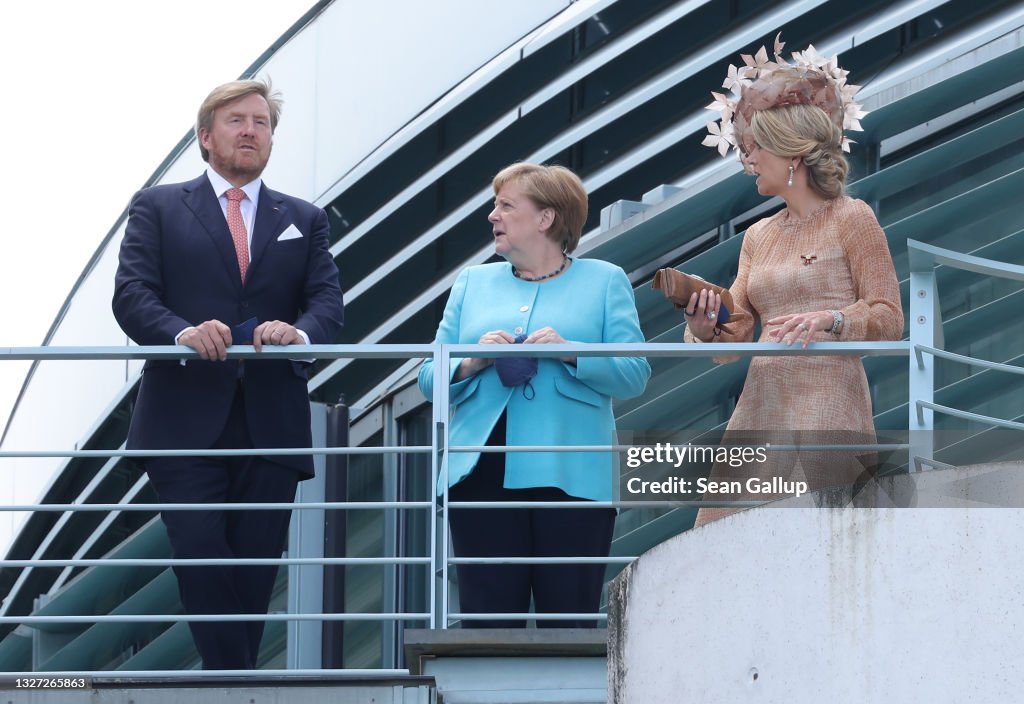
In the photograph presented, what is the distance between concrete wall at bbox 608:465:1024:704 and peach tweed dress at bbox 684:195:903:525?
2.16ft

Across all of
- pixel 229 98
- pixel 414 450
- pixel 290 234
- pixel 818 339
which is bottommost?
pixel 414 450

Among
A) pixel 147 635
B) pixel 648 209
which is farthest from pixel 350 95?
pixel 147 635

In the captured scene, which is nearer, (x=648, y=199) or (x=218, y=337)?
(x=218, y=337)

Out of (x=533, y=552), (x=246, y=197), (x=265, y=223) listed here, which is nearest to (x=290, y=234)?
(x=265, y=223)

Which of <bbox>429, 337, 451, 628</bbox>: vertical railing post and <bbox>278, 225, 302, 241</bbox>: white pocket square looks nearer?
<bbox>429, 337, 451, 628</bbox>: vertical railing post

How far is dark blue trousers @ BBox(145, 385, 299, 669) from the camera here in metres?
5.50

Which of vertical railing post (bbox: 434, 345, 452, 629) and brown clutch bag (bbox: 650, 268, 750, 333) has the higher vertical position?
brown clutch bag (bbox: 650, 268, 750, 333)

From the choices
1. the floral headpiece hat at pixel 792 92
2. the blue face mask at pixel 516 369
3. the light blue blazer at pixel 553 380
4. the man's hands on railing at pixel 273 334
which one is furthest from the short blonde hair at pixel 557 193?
the man's hands on railing at pixel 273 334

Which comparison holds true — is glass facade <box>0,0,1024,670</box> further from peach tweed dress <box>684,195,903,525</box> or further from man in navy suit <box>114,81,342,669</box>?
man in navy suit <box>114,81,342,669</box>

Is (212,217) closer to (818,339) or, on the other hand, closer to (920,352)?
(818,339)

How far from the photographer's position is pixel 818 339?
5.36 meters

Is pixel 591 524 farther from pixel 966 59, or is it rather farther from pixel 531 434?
pixel 966 59

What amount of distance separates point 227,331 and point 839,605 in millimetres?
2077

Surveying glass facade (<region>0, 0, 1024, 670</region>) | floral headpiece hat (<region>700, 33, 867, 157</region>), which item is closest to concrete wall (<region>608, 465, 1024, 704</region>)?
floral headpiece hat (<region>700, 33, 867, 157</region>)
